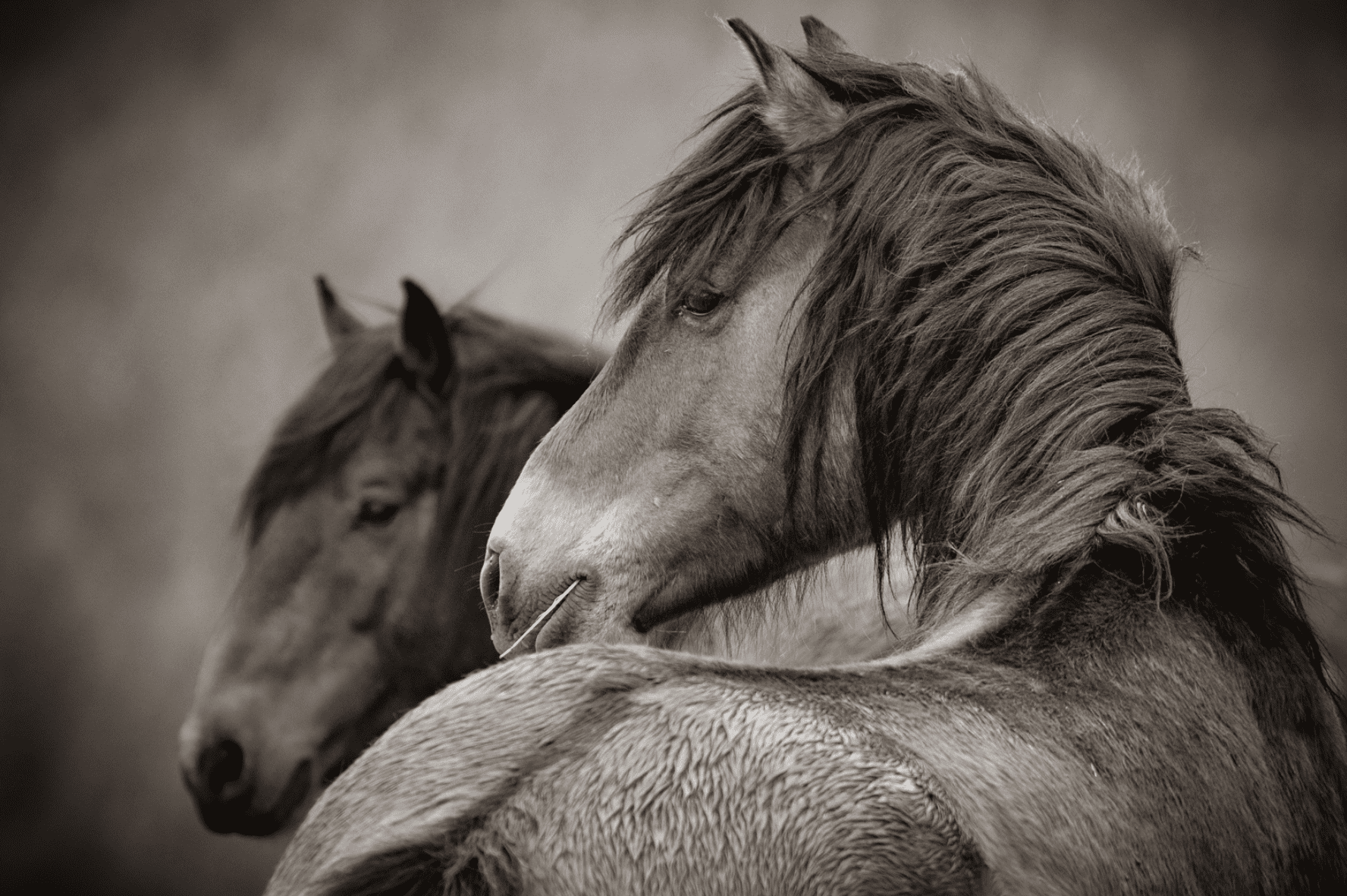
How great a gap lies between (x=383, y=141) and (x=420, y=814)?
5881 mm

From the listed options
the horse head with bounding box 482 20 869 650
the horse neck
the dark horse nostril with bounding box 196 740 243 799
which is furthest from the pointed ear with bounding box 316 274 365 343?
the horse head with bounding box 482 20 869 650

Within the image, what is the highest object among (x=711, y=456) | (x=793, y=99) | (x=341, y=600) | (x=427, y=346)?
(x=793, y=99)

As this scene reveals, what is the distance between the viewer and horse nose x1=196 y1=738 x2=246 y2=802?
6.32 feet

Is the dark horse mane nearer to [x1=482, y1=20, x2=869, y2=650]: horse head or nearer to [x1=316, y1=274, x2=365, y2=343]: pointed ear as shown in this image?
[x1=482, y1=20, x2=869, y2=650]: horse head

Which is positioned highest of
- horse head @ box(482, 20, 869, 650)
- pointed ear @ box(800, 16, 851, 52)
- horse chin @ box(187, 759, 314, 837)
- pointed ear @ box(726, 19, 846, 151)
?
pointed ear @ box(800, 16, 851, 52)

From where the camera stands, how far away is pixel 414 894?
58 cm

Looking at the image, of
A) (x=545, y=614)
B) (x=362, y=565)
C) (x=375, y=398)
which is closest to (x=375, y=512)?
(x=362, y=565)

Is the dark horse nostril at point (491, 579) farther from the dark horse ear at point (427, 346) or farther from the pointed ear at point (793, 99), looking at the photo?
the dark horse ear at point (427, 346)

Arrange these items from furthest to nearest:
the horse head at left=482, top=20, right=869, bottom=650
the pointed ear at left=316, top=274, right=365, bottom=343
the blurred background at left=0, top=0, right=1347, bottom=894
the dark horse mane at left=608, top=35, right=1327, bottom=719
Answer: the blurred background at left=0, top=0, right=1347, bottom=894 → the pointed ear at left=316, top=274, right=365, bottom=343 → the horse head at left=482, top=20, right=869, bottom=650 → the dark horse mane at left=608, top=35, right=1327, bottom=719

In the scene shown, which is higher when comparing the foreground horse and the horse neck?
the foreground horse

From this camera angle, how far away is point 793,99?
117 centimetres

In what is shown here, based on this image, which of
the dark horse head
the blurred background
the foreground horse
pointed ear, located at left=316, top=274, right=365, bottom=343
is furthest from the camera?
the blurred background

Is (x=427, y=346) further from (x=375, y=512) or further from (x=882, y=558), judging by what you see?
(x=882, y=558)

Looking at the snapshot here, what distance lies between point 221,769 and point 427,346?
811mm
